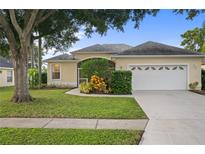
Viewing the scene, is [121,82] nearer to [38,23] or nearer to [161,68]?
[161,68]

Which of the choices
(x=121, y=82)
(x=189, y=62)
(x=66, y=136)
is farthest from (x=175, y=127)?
(x=189, y=62)

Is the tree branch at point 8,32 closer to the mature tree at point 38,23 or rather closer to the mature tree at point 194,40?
the mature tree at point 38,23

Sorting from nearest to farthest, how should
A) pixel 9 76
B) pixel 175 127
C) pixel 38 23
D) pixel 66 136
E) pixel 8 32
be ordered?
pixel 66 136 < pixel 175 127 < pixel 8 32 < pixel 38 23 < pixel 9 76

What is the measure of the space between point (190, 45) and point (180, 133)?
34.3m

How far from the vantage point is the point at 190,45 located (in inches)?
1499

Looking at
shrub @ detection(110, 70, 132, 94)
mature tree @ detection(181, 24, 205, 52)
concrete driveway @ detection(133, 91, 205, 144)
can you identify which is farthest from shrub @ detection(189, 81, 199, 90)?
mature tree @ detection(181, 24, 205, 52)

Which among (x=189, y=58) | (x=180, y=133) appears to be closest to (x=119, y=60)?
(x=189, y=58)

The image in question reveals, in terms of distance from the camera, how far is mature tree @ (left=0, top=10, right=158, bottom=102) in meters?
11.8

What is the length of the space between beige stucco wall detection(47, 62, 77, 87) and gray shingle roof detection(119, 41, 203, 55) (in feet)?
20.9

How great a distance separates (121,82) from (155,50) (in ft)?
16.9

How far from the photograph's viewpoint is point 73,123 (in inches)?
292

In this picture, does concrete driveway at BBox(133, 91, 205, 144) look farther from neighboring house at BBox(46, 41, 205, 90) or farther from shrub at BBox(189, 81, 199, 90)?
shrub at BBox(189, 81, 199, 90)

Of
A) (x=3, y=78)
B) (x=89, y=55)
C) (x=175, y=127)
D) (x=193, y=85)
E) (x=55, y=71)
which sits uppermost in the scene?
(x=89, y=55)
